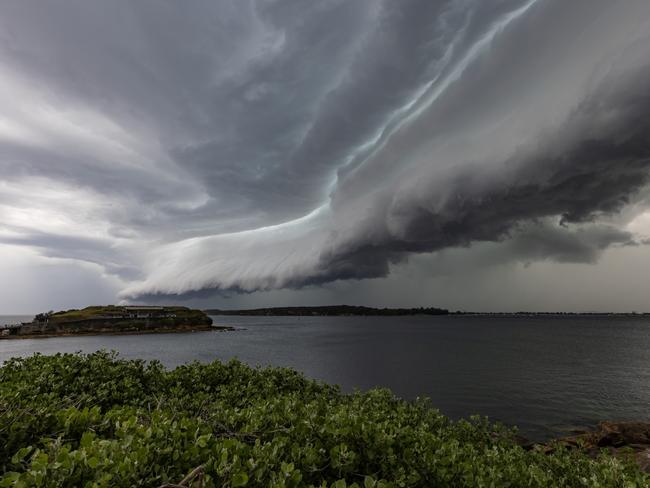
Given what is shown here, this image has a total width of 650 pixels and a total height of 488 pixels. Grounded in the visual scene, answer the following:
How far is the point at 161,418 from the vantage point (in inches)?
240

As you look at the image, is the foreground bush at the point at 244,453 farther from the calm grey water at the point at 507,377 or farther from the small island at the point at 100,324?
the small island at the point at 100,324

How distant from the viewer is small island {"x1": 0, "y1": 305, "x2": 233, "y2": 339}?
480 feet

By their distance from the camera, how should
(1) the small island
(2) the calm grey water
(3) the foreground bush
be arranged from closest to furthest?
(3) the foreground bush → (2) the calm grey water → (1) the small island

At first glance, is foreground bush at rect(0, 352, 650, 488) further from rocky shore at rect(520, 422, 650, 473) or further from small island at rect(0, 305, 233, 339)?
small island at rect(0, 305, 233, 339)

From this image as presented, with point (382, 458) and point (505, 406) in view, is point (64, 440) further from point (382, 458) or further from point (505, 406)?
point (505, 406)

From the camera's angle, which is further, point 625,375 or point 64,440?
point 625,375

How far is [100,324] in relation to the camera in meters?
162

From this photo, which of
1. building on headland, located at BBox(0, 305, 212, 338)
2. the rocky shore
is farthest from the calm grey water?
building on headland, located at BBox(0, 305, 212, 338)

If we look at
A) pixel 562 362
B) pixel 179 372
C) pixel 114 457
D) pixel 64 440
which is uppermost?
pixel 114 457

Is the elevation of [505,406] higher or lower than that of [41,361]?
lower

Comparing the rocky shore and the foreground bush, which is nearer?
the foreground bush

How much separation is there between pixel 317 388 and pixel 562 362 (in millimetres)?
88603

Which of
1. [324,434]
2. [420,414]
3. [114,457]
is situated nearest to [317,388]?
[420,414]

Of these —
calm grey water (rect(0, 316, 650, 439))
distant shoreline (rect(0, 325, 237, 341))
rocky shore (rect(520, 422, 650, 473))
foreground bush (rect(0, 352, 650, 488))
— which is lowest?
distant shoreline (rect(0, 325, 237, 341))
